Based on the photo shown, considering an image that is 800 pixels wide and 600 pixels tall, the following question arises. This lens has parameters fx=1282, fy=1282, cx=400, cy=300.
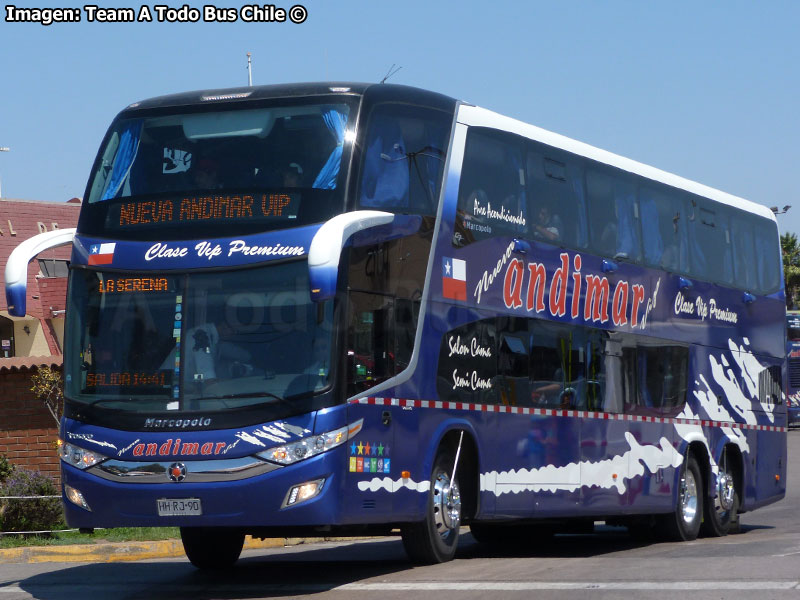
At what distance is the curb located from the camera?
14906 mm

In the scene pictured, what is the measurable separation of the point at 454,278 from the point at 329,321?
2286mm

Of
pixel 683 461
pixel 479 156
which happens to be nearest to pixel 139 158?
pixel 479 156

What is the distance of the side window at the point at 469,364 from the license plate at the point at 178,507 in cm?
275

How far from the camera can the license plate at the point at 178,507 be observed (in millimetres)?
10500

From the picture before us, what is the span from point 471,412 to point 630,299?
13.4 feet

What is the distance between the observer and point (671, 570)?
36.6ft

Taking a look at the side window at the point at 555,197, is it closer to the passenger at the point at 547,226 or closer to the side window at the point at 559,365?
the passenger at the point at 547,226

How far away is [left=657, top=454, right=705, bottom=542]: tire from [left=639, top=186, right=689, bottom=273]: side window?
2813mm

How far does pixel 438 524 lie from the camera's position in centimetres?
1227

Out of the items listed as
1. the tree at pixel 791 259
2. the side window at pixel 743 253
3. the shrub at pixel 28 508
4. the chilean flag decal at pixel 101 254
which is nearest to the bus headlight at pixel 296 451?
the chilean flag decal at pixel 101 254

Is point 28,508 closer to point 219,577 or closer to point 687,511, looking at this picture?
point 219,577

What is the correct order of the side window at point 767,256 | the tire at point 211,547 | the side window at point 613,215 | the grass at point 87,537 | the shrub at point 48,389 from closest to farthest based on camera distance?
the tire at point 211,547 < the side window at point 613,215 < the grass at point 87,537 < the shrub at point 48,389 < the side window at point 767,256

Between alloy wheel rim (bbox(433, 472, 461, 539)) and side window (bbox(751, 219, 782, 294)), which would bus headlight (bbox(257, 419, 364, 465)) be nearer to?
alloy wheel rim (bbox(433, 472, 461, 539))

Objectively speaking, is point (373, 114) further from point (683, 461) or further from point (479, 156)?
point (683, 461)
